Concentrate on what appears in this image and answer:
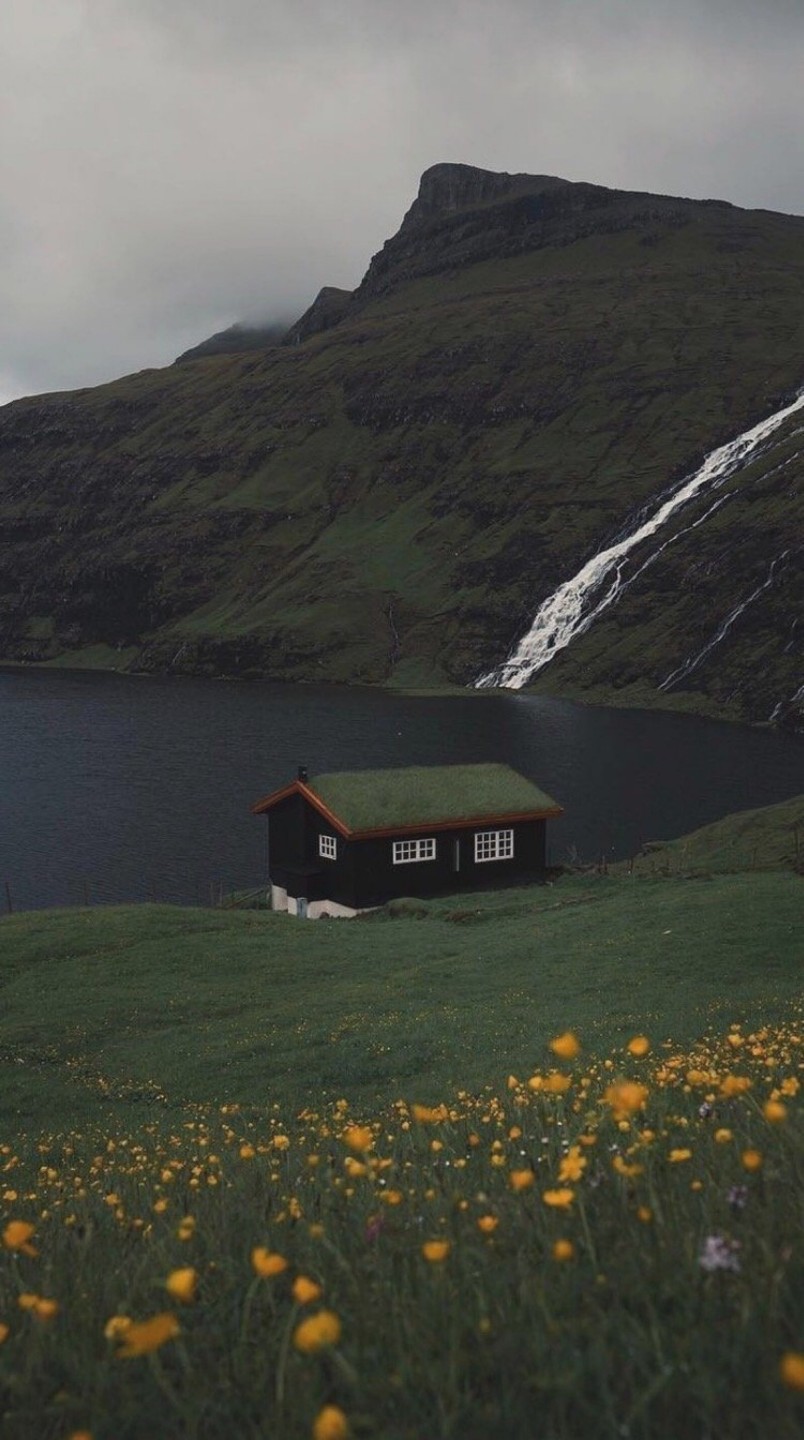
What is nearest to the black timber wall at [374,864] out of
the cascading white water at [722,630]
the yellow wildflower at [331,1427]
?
the yellow wildflower at [331,1427]

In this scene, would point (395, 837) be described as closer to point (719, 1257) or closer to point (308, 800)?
point (308, 800)

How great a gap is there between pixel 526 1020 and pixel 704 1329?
74.2ft

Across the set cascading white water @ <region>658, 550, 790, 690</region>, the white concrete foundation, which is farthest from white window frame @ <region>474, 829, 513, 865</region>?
cascading white water @ <region>658, 550, 790, 690</region>

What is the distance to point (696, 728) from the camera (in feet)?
443

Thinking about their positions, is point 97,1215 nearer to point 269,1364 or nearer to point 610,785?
point 269,1364

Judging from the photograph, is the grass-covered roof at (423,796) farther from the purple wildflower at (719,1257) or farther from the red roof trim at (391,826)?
the purple wildflower at (719,1257)

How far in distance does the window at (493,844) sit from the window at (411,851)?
8.88ft

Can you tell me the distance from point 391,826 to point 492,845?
→ 6.27 meters

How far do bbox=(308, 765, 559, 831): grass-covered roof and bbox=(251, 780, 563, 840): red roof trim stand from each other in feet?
0.38

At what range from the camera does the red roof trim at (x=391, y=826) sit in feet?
173

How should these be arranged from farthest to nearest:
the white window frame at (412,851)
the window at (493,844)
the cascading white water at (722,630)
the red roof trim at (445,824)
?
1. the cascading white water at (722,630)
2. the window at (493,844)
3. the white window frame at (412,851)
4. the red roof trim at (445,824)

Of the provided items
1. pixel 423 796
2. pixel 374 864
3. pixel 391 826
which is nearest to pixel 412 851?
pixel 391 826

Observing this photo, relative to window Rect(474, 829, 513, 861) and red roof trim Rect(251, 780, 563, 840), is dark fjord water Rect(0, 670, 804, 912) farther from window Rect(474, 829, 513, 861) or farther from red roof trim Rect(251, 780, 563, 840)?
window Rect(474, 829, 513, 861)

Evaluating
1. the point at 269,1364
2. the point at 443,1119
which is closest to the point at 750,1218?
the point at 269,1364
